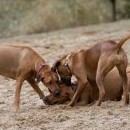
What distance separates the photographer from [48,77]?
8.01 metres

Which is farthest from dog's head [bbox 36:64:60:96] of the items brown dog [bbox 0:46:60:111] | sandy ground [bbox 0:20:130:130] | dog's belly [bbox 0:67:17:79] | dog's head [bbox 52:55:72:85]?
dog's belly [bbox 0:67:17:79]

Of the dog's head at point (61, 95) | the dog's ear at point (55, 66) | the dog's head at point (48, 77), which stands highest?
the dog's ear at point (55, 66)

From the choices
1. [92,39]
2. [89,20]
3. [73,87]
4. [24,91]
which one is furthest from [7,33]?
[73,87]

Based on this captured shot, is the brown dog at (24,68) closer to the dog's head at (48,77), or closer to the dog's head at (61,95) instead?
the dog's head at (48,77)

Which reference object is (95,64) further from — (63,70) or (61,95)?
(61,95)

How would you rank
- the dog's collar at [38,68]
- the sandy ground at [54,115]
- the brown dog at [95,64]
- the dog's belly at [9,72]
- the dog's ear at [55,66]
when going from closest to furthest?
the sandy ground at [54,115], the brown dog at [95,64], the dog's collar at [38,68], the dog's ear at [55,66], the dog's belly at [9,72]

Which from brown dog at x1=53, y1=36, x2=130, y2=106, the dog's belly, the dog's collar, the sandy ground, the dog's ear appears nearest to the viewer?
the sandy ground

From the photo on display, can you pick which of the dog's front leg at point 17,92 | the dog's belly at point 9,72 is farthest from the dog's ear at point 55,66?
the dog's belly at point 9,72

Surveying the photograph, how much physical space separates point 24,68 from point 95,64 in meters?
1.02

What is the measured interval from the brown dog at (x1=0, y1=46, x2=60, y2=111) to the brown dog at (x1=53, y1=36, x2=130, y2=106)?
20 cm

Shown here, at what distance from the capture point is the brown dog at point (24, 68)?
316 inches

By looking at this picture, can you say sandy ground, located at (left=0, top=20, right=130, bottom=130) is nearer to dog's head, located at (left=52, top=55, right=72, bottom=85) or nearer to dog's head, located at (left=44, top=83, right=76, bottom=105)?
dog's head, located at (left=44, top=83, right=76, bottom=105)

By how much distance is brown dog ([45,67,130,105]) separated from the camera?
8.16 meters

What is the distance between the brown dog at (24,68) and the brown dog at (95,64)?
20 centimetres
